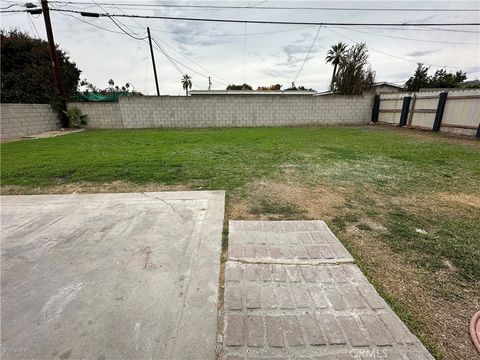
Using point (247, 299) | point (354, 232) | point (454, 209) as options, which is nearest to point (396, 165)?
point (454, 209)

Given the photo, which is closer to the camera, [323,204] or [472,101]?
[323,204]

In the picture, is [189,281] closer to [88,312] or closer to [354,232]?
[88,312]

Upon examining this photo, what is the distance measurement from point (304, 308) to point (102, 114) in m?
14.3

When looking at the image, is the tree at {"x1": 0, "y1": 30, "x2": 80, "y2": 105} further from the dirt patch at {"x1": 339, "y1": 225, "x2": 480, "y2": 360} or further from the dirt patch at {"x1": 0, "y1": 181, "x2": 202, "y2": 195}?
the dirt patch at {"x1": 339, "y1": 225, "x2": 480, "y2": 360}

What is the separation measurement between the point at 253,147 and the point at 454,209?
498cm

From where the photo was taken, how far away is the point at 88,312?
1579 mm

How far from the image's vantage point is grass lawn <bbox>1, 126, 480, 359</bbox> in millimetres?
1771

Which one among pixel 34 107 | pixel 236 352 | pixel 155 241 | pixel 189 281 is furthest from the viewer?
pixel 34 107

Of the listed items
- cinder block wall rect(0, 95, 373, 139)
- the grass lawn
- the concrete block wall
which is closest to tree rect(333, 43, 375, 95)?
cinder block wall rect(0, 95, 373, 139)

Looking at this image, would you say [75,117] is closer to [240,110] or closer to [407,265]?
[240,110]

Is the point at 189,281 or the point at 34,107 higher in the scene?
the point at 34,107

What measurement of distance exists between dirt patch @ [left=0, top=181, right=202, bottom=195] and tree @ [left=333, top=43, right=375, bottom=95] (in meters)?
16.4

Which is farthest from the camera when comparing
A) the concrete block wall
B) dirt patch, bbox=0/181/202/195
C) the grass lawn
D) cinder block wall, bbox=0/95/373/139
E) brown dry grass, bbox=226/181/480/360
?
cinder block wall, bbox=0/95/373/139

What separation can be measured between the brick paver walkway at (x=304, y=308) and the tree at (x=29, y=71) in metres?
14.2
